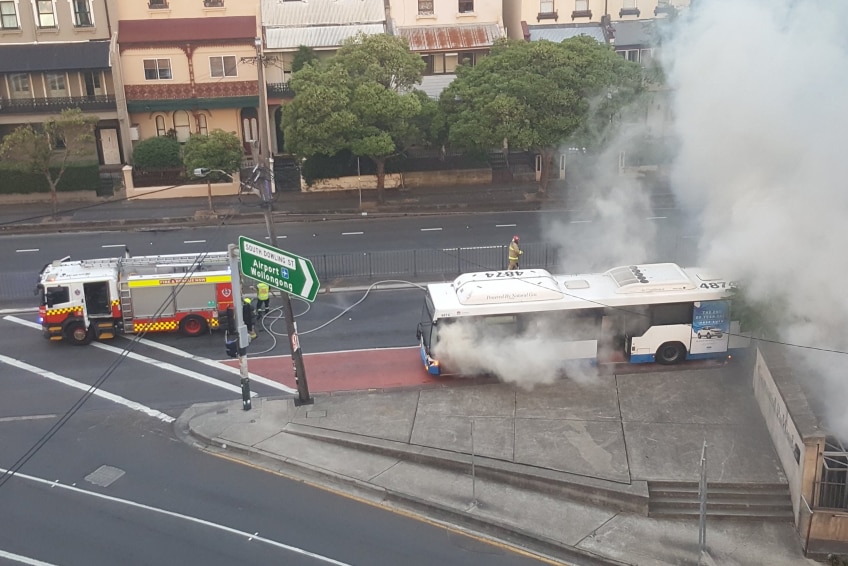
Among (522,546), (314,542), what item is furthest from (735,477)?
(314,542)

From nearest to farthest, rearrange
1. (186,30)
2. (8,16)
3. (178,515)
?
1. (178,515)
2. (8,16)
3. (186,30)

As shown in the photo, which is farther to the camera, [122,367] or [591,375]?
[122,367]

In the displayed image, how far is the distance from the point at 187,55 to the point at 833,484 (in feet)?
117

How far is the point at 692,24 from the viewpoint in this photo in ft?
73.0

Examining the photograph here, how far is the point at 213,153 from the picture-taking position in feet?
116

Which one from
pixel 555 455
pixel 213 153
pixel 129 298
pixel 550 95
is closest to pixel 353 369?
pixel 555 455

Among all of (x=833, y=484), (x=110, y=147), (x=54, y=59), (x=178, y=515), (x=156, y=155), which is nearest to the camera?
(x=833, y=484)

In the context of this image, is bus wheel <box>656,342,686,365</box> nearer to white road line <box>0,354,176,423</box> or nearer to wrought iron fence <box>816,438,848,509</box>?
wrought iron fence <box>816,438,848,509</box>

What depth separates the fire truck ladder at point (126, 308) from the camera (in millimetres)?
22938

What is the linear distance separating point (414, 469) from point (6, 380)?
10.8m

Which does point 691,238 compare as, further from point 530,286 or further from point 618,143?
point 530,286

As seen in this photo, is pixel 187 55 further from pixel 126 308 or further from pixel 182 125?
pixel 126 308

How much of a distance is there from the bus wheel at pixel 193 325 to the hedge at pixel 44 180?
60.6 ft

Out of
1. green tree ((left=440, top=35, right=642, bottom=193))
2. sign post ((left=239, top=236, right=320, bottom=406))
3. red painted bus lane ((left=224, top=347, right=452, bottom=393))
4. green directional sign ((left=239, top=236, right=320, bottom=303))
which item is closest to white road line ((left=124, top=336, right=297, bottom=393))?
red painted bus lane ((left=224, top=347, right=452, bottom=393))
